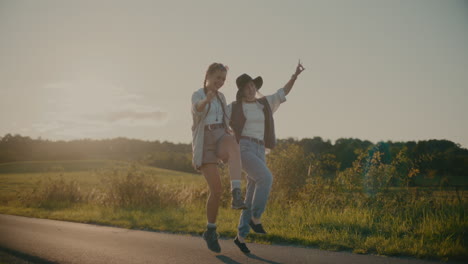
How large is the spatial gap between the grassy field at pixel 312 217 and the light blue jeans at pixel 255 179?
3.03ft

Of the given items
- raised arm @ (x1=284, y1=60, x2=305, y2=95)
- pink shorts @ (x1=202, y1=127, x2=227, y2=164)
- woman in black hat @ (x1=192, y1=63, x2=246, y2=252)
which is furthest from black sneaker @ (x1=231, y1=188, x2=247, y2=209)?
raised arm @ (x1=284, y1=60, x2=305, y2=95)

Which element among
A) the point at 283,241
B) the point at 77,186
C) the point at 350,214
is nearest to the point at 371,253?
the point at 283,241

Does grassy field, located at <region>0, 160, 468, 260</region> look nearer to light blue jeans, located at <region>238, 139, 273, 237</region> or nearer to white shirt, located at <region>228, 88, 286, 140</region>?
light blue jeans, located at <region>238, 139, 273, 237</region>

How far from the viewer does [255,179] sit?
192 inches

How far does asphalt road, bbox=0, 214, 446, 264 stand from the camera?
443 cm

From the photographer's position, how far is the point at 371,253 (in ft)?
15.0

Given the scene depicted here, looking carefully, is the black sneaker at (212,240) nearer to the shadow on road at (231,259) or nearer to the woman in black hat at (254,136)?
the shadow on road at (231,259)

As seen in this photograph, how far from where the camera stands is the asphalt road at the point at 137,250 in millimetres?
4430

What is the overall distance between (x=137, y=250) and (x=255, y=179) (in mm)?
2124

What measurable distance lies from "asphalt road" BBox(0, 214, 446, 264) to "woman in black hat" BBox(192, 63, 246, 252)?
520 mm

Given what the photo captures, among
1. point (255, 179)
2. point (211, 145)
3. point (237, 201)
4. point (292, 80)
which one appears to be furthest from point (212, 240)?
point (292, 80)

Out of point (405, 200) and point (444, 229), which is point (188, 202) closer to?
point (405, 200)

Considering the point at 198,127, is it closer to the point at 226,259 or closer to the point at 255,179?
the point at 255,179

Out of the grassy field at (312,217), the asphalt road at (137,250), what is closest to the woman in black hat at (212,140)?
the asphalt road at (137,250)
